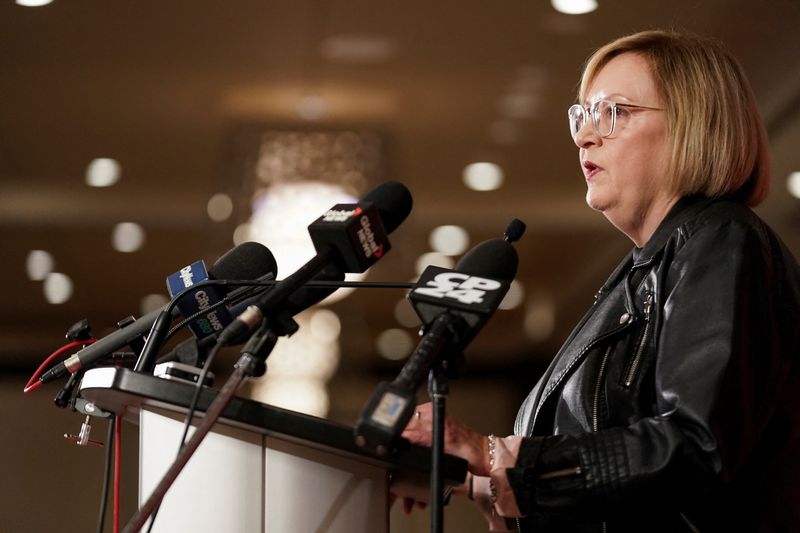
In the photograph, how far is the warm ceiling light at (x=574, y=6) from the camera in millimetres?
4055

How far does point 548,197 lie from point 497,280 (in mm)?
4123

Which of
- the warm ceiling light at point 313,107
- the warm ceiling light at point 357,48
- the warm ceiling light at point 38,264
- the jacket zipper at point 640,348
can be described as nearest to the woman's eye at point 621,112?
the jacket zipper at point 640,348

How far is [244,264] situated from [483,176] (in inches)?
149

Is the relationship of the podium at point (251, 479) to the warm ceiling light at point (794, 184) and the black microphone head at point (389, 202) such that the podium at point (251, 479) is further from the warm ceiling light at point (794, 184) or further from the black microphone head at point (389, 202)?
the warm ceiling light at point (794, 184)

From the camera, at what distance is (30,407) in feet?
17.3

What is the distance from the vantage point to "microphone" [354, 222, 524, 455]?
34.8 inches

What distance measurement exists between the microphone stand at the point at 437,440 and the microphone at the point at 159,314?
0.34m

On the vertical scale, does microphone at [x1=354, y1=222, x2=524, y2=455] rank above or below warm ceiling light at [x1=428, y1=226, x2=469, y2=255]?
above

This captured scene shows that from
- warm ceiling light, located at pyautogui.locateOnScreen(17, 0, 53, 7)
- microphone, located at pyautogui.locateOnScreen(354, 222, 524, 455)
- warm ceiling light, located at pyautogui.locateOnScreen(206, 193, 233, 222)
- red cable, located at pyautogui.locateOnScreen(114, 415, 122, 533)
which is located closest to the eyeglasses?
microphone, located at pyautogui.locateOnScreen(354, 222, 524, 455)

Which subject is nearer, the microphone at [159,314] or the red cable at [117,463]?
the red cable at [117,463]

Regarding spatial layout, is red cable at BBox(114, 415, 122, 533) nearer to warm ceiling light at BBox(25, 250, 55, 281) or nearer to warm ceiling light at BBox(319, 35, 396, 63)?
warm ceiling light at BBox(319, 35, 396, 63)

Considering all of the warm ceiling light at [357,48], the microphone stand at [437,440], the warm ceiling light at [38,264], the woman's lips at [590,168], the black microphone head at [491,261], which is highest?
the warm ceiling light at [357,48]

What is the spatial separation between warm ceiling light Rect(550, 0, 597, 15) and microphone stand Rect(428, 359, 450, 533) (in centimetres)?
334

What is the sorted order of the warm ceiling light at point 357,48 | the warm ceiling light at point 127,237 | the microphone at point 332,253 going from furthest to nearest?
the warm ceiling light at point 127,237
the warm ceiling light at point 357,48
the microphone at point 332,253
